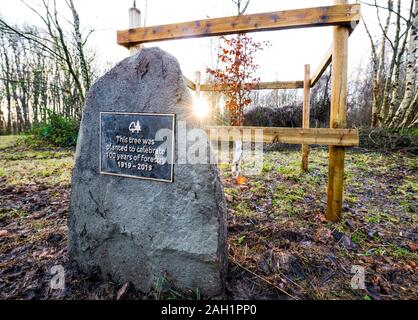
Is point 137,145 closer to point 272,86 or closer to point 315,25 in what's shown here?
point 315,25

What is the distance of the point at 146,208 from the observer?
1.80 m

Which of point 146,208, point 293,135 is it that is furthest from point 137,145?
point 293,135

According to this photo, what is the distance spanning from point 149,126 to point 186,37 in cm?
138

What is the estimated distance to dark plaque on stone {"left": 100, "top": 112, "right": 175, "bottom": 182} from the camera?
5.74ft

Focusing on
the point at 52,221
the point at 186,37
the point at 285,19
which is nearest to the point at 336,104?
the point at 285,19

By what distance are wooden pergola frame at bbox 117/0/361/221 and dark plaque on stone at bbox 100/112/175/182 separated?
887 mm

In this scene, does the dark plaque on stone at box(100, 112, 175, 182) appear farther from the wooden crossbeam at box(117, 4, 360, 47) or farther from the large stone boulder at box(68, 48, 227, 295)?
the wooden crossbeam at box(117, 4, 360, 47)

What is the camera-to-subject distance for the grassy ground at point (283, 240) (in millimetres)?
1828

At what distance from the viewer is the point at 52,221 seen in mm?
2961

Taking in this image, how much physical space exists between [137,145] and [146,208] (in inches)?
20.3

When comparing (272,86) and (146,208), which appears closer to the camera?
(146,208)

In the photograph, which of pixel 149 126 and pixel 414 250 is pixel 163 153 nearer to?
pixel 149 126

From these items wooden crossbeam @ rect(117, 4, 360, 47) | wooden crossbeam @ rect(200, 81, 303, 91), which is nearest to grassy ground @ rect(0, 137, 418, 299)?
wooden crossbeam @ rect(200, 81, 303, 91)

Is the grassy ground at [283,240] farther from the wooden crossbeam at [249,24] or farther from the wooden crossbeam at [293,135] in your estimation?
the wooden crossbeam at [249,24]
